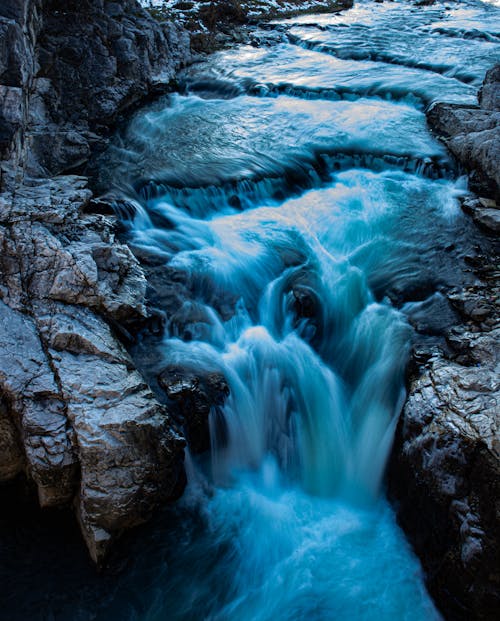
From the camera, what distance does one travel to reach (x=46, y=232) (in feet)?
20.3

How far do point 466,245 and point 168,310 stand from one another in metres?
4.98

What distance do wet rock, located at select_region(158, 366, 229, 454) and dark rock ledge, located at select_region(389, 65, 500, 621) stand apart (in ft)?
7.27

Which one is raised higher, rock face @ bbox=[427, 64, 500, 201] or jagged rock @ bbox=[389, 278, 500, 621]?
rock face @ bbox=[427, 64, 500, 201]

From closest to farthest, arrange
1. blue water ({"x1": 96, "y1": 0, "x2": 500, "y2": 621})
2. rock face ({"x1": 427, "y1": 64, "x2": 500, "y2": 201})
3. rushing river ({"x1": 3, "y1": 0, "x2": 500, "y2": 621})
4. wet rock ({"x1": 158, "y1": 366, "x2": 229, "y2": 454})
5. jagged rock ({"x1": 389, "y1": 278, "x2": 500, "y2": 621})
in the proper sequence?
jagged rock ({"x1": 389, "y1": 278, "x2": 500, "y2": 621}) < rushing river ({"x1": 3, "y1": 0, "x2": 500, "y2": 621}) < blue water ({"x1": 96, "y1": 0, "x2": 500, "y2": 621}) < wet rock ({"x1": 158, "y1": 366, "x2": 229, "y2": 454}) < rock face ({"x1": 427, "y1": 64, "x2": 500, "y2": 201})

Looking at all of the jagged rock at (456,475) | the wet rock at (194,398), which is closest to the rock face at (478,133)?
the jagged rock at (456,475)

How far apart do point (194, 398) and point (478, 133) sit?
8.42 meters

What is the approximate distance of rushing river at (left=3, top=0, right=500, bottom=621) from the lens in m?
5.06

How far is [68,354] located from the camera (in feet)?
17.4

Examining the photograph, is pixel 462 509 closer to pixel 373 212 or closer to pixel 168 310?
pixel 168 310

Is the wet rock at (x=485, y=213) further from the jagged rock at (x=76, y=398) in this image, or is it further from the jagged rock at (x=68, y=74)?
the jagged rock at (x=68, y=74)

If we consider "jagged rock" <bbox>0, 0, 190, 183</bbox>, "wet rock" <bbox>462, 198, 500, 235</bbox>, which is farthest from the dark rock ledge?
"jagged rock" <bbox>0, 0, 190, 183</bbox>

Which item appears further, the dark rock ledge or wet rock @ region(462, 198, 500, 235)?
wet rock @ region(462, 198, 500, 235)

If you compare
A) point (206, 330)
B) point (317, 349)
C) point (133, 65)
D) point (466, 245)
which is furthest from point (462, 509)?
point (133, 65)

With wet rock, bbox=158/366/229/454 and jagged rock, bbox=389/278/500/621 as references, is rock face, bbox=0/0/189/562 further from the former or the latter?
jagged rock, bbox=389/278/500/621
